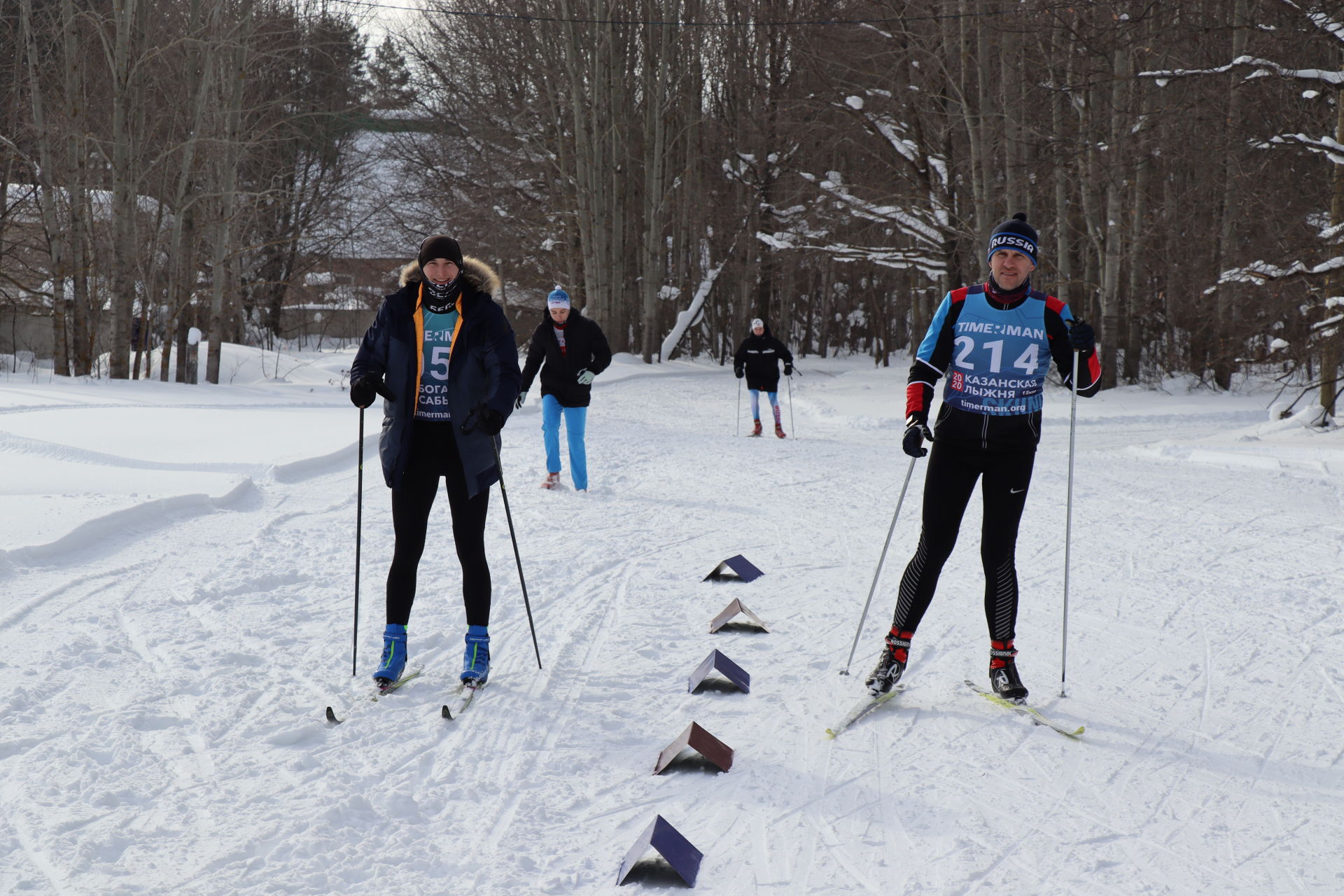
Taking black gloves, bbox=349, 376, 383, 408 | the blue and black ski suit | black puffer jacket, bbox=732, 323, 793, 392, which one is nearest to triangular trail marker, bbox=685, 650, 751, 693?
the blue and black ski suit

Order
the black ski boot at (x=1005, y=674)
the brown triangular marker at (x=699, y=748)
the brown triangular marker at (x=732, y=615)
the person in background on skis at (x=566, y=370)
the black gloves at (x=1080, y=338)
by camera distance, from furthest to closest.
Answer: the person in background on skis at (x=566, y=370) < the brown triangular marker at (x=732, y=615) < the black ski boot at (x=1005, y=674) < the black gloves at (x=1080, y=338) < the brown triangular marker at (x=699, y=748)

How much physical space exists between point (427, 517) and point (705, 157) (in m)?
34.0

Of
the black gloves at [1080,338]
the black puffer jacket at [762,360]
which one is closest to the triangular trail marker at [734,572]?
the black gloves at [1080,338]

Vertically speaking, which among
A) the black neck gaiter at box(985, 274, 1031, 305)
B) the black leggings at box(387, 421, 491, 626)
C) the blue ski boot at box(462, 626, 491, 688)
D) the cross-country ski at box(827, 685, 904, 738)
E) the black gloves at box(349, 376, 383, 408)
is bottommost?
the cross-country ski at box(827, 685, 904, 738)

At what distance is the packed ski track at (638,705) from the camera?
3.13 metres

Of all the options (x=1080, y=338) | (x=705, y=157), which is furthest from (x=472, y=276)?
(x=705, y=157)

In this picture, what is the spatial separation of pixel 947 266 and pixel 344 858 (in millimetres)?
22830

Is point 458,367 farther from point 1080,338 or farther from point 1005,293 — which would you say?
point 1080,338

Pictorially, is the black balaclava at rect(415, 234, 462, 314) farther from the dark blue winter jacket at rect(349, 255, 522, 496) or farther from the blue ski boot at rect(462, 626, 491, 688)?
the blue ski boot at rect(462, 626, 491, 688)

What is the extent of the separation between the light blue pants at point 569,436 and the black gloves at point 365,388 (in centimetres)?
510

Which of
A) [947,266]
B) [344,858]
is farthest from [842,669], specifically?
[947,266]

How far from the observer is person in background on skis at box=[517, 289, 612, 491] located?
959 centimetres

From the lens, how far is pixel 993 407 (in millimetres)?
4238

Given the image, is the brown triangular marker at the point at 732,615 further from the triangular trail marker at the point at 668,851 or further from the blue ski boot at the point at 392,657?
the triangular trail marker at the point at 668,851
